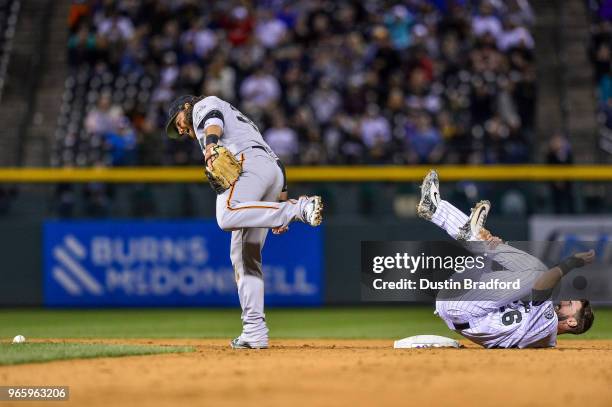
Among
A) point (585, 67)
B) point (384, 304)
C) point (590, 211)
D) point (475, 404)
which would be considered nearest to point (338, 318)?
point (384, 304)

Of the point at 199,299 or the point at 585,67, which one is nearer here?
the point at 199,299

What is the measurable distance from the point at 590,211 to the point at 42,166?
6978mm

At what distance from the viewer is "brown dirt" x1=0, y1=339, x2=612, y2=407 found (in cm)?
562

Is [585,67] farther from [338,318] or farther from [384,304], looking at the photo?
[338,318]

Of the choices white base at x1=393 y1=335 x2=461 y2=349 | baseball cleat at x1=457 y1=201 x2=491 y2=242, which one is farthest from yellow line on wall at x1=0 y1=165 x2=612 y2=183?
baseball cleat at x1=457 y1=201 x2=491 y2=242

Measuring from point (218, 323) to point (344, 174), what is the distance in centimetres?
265

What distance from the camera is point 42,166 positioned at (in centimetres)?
1499

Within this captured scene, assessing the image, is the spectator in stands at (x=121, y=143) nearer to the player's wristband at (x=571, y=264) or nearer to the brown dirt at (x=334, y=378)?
the brown dirt at (x=334, y=378)

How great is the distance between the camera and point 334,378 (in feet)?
20.7

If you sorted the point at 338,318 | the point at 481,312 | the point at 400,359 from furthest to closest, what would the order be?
the point at 338,318 → the point at 481,312 → the point at 400,359

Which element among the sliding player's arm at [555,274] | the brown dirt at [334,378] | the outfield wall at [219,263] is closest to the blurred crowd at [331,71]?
the outfield wall at [219,263]

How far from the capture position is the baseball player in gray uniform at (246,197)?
308 inches

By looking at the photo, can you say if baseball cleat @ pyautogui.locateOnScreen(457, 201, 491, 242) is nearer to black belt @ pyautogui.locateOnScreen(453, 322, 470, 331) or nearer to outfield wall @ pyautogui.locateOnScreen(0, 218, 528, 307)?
black belt @ pyautogui.locateOnScreen(453, 322, 470, 331)

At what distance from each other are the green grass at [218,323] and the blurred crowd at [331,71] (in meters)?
1.91
